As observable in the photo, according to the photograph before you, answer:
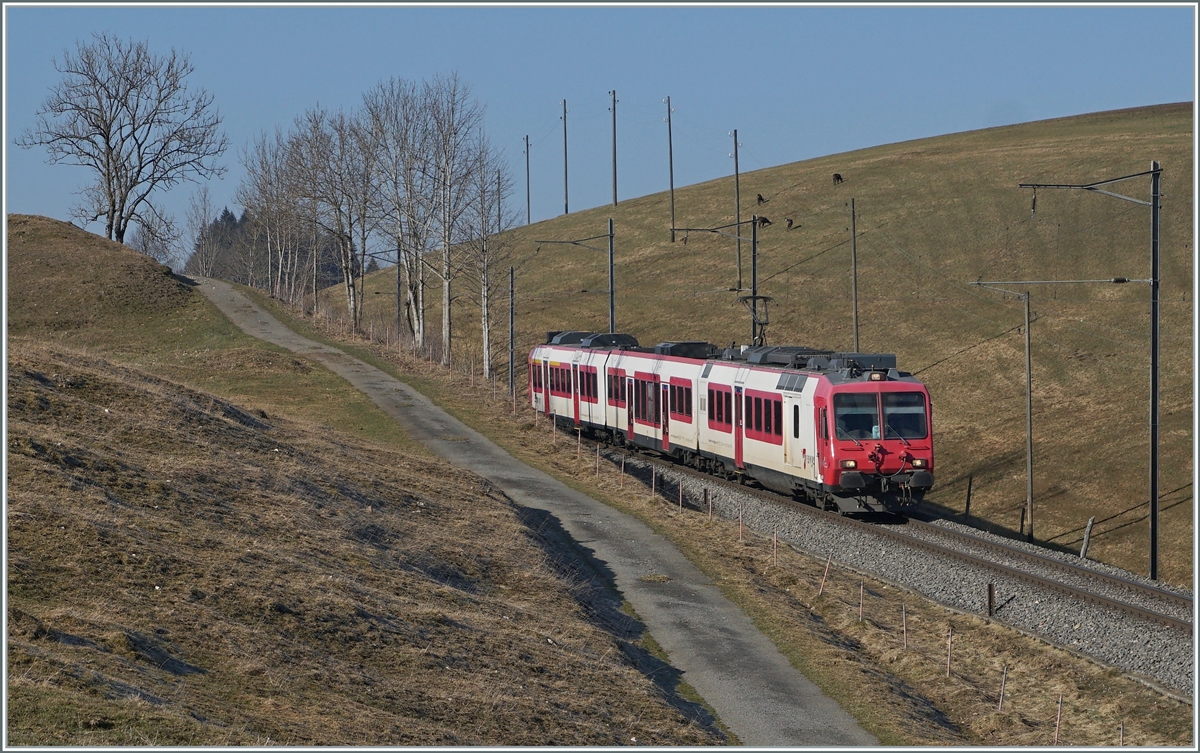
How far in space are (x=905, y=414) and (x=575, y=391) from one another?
21.8m

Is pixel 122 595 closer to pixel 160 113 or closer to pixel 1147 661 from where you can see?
pixel 1147 661

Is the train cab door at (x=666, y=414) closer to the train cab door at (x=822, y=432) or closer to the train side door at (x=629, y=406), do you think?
the train side door at (x=629, y=406)

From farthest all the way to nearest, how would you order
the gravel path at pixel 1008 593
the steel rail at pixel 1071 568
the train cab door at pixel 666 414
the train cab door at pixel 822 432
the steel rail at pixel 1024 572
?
the train cab door at pixel 666 414
the train cab door at pixel 822 432
the steel rail at pixel 1071 568
the steel rail at pixel 1024 572
the gravel path at pixel 1008 593

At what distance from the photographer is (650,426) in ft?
140

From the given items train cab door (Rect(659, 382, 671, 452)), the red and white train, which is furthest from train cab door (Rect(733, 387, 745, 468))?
train cab door (Rect(659, 382, 671, 452))

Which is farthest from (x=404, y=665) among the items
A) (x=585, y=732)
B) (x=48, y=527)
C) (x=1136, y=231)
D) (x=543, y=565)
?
(x=1136, y=231)

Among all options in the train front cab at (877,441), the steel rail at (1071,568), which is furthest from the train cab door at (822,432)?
the steel rail at (1071,568)

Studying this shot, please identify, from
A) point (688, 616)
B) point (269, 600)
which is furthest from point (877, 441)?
point (269, 600)

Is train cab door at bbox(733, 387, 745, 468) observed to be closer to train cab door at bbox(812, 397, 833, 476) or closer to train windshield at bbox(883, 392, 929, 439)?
train cab door at bbox(812, 397, 833, 476)

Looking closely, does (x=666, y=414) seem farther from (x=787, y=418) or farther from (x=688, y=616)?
(x=688, y=616)

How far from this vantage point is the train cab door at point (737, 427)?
3481 centimetres

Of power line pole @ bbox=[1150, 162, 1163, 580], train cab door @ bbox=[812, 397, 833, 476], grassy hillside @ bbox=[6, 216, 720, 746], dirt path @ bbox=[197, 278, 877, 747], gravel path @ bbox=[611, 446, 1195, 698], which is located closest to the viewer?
grassy hillside @ bbox=[6, 216, 720, 746]

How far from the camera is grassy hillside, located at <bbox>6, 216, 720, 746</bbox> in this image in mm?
12023

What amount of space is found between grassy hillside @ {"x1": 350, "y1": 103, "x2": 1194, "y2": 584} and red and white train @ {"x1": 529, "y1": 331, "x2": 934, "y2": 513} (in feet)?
44.0
